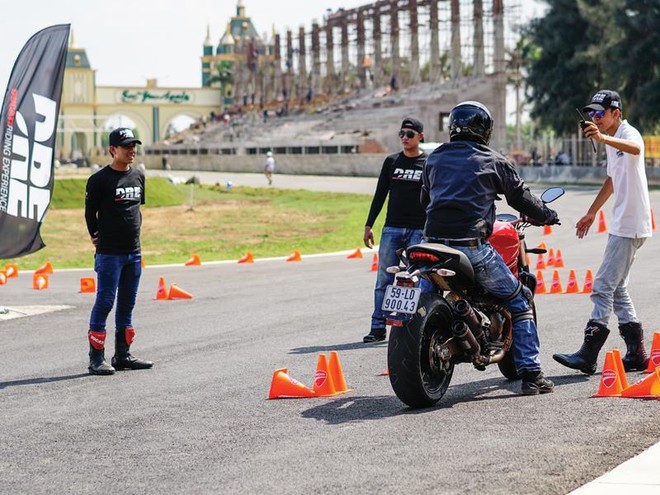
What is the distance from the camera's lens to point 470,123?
7496 mm

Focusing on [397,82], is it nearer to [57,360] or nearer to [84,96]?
[84,96]

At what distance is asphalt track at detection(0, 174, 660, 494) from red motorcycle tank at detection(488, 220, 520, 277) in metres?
0.84

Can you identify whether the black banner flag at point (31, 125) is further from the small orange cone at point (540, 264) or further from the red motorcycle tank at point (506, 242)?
the small orange cone at point (540, 264)

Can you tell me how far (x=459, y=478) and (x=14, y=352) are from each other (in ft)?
21.1

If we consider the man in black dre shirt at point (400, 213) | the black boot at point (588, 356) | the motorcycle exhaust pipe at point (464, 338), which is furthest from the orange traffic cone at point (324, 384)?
the man in black dre shirt at point (400, 213)

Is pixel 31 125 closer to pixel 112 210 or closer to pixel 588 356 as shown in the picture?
pixel 112 210

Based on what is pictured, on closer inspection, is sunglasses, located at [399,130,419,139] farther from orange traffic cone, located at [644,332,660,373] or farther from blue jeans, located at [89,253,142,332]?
orange traffic cone, located at [644,332,660,373]

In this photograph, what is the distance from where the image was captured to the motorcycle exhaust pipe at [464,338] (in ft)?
24.0

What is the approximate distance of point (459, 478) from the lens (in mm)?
5582

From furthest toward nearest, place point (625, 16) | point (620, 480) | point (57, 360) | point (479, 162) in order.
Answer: point (625, 16) → point (57, 360) → point (479, 162) → point (620, 480)

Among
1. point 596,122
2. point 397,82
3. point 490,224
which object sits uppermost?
Answer: point 397,82

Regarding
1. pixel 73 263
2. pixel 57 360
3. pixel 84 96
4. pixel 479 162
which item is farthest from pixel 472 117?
pixel 84 96

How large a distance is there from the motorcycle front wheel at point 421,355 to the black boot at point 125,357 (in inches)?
123

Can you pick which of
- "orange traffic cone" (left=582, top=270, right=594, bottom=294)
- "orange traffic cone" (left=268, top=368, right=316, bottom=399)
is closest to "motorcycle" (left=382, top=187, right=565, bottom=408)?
"orange traffic cone" (left=268, top=368, right=316, bottom=399)
